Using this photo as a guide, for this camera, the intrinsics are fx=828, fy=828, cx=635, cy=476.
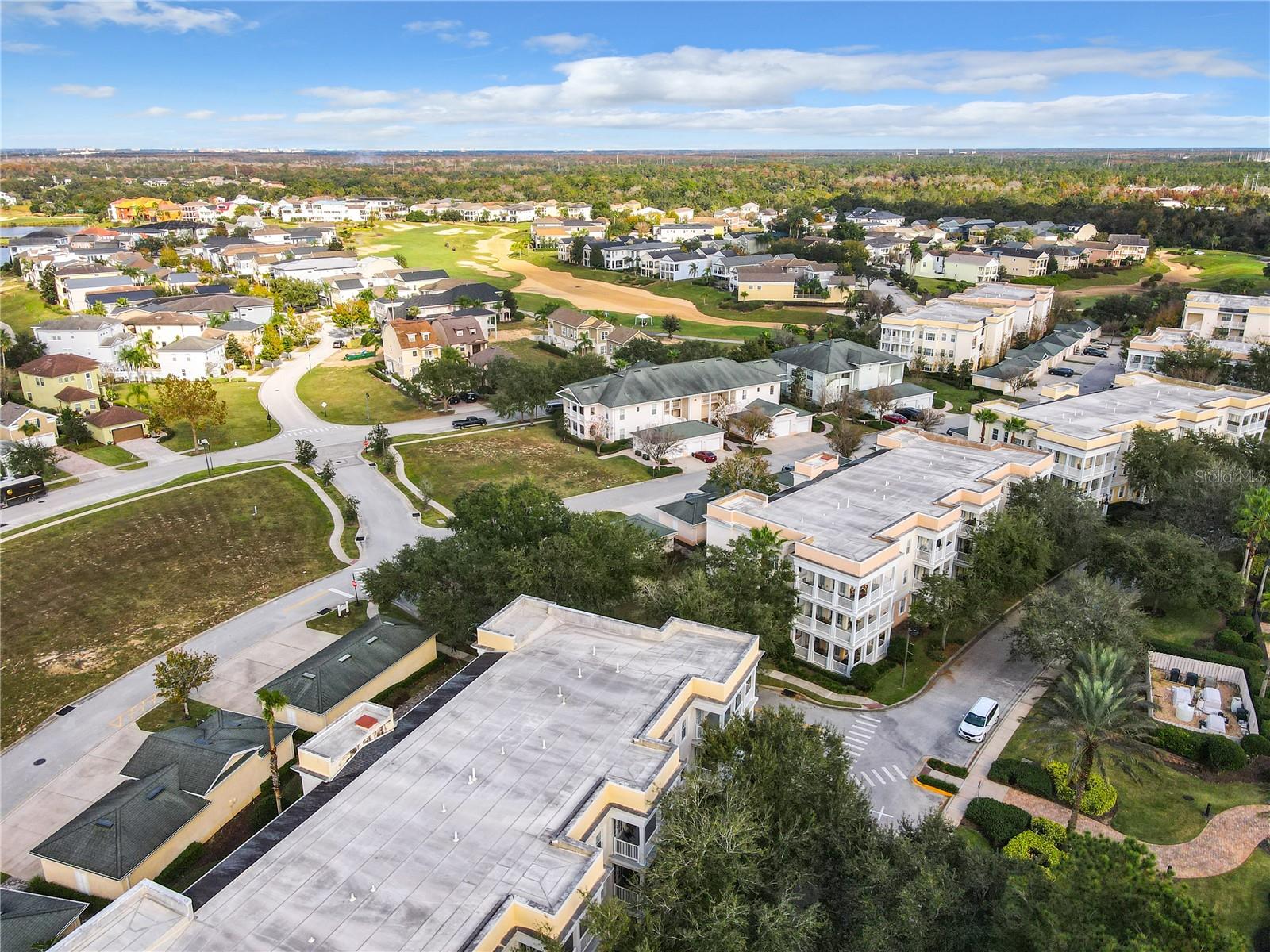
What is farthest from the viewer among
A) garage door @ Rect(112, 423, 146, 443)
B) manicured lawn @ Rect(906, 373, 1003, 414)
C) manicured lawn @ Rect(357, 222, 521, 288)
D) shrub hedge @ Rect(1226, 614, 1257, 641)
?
manicured lawn @ Rect(357, 222, 521, 288)

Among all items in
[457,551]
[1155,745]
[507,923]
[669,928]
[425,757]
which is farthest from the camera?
[457,551]

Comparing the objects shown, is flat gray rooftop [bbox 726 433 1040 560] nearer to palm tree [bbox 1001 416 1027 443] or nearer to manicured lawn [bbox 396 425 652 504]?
palm tree [bbox 1001 416 1027 443]

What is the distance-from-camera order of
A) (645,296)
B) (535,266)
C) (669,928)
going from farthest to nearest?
(535,266) < (645,296) < (669,928)

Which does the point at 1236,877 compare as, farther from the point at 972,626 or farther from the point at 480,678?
the point at 480,678

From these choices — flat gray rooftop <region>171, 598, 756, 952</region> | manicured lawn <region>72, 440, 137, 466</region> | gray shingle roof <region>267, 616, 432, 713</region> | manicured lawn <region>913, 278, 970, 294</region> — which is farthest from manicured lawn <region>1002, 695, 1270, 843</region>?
manicured lawn <region>913, 278, 970, 294</region>

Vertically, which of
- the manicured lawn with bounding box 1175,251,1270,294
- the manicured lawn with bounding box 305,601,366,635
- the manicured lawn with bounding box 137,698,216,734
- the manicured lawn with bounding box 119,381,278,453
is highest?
the manicured lawn with bounding box 1175,251,1270,294

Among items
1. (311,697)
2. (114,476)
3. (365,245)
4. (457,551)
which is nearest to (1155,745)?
(457,551)

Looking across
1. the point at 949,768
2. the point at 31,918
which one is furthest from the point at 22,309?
the point at 949,768

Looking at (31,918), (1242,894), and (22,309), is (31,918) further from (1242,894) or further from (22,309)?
(22,309)
